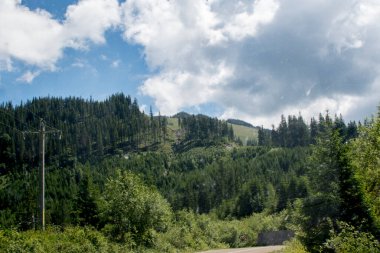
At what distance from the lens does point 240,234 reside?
70.1 m

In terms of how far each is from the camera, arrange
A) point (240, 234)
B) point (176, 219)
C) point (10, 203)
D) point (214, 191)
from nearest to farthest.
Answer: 1. point (176, 219)
2. point (240, 234)
3. point (10, 203)
4. point (214, 191)

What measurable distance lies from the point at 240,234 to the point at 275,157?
130 metres

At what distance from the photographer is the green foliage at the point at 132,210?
35625 mm

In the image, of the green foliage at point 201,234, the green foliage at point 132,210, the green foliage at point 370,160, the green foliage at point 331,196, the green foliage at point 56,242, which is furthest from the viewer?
the green foliage at point 201,234

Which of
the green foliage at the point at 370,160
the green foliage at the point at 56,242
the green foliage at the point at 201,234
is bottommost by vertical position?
the green foliage at the point at 201,234

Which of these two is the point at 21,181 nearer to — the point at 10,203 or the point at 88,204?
the point at 10,203

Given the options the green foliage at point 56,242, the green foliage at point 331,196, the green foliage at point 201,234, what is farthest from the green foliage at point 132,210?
the green foliage at point 331,196

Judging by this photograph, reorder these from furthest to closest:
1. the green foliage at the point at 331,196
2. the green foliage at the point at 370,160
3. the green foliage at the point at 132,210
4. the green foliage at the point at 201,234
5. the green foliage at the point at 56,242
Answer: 1. the green foliage at the point at 201,234
2. the green foliage at the point at 132,210
3. the green foliage at the point at 370,160
4. the green foliage at the point at 331,196
5. the green foliage at the point at 56,242

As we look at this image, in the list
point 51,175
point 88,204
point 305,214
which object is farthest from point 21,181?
point 305,214

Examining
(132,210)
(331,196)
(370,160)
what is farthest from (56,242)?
(370,160)

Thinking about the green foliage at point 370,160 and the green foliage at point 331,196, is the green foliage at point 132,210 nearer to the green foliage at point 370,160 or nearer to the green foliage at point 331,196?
the green foliage at point 331,196

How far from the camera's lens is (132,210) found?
36.2 meters

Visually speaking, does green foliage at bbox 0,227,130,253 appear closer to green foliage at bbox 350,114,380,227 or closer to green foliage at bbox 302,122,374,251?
green foliage at bbox 302,122,374,251

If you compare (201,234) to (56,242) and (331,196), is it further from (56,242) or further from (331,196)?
(56,242)
